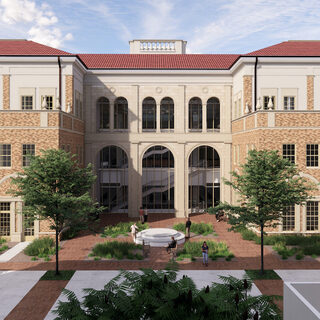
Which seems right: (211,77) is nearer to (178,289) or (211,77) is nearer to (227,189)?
(227,189)

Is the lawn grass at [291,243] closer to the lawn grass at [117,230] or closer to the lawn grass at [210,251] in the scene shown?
the lawn grass at [210,251]

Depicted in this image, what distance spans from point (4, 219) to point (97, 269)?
33.1 ft

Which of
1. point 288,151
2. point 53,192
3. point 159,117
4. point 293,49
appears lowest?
point 53,192

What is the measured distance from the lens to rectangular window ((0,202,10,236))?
2569cm

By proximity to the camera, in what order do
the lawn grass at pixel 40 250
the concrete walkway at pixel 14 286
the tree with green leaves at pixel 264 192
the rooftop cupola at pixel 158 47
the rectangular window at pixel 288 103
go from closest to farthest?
the concrete walkway at pixel 14 286 < the tree with green leaves at pixel 264 192 < the lawn grass at pixel 40 250 < the rectangular window at pixel 288 103 < the rooftop cupola at pixel 158 47

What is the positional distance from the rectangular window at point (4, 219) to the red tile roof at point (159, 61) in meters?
16.0

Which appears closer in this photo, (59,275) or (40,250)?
(59,275)

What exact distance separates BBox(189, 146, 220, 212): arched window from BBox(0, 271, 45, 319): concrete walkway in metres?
20.6

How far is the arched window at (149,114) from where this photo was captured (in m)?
35.6

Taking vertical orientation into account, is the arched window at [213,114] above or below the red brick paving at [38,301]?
above

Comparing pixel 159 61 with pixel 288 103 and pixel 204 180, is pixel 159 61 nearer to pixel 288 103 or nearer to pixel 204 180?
pixel 204 180

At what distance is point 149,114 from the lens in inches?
1405

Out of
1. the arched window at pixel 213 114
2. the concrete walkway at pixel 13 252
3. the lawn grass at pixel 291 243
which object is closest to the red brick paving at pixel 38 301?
the concrete walkway at pixel 13 252

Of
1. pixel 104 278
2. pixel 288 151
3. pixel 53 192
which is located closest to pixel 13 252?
pixel 53 192
